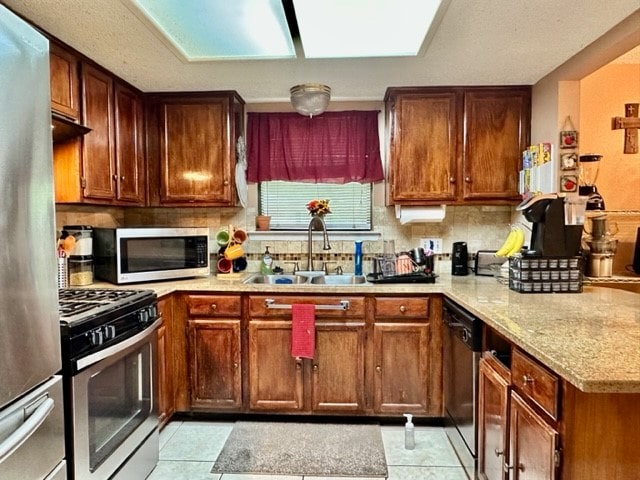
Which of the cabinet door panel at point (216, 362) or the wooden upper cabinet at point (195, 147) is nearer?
the cabinet door panel at point (216, 362)

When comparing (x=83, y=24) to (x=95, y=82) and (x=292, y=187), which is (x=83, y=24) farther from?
(x=292, y=187)

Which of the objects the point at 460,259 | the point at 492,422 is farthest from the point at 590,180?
the point at 492,422

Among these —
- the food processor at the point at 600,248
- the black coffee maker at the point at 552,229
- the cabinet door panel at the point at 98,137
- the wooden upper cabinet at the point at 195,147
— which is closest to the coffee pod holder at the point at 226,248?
the wooden upper cabinet at the point at 195,147

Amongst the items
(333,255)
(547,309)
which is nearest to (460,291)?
(547,309)

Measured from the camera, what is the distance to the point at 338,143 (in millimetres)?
3209

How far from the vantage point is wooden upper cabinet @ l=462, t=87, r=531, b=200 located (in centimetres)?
284

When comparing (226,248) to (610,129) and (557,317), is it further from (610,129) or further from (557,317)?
(610,129)

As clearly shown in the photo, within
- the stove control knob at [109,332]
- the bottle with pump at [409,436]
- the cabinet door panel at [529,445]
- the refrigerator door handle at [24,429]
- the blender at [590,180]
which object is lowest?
the bottle with pump at [409,436]

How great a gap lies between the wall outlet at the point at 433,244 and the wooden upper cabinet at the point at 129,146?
2069mm

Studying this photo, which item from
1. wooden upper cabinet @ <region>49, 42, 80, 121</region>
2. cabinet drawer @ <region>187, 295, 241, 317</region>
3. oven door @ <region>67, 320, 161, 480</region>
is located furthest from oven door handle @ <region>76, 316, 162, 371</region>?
wooden upper cabinet @ <region>49, 42, 80, 121</region>

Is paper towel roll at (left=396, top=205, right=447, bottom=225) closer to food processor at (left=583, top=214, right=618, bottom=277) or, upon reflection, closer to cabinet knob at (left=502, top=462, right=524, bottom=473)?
food processor at (left=583, top=214, right=618, bottom=277)

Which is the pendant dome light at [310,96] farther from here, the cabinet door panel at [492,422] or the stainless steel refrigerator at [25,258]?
the cabinet door panel at [492,422]

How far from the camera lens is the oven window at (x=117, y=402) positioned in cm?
170

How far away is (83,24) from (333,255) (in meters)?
2.07
